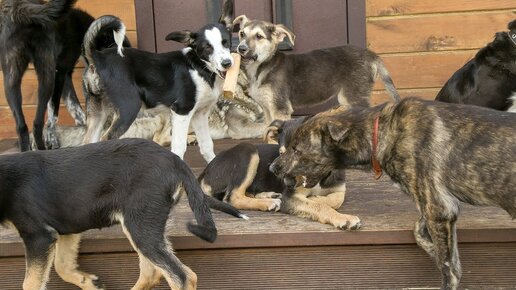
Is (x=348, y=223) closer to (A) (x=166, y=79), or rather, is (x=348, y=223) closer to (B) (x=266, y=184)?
(B) (x=266, y=184)

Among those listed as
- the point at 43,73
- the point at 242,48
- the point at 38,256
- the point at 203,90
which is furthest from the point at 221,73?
the point at 38,256

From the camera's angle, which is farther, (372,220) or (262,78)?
(262,78)

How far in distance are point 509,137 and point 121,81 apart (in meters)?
Result: 3.39

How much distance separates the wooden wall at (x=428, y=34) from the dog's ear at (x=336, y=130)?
131 inches

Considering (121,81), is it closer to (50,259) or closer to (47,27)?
(47,27)

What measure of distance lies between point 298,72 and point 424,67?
1.36m

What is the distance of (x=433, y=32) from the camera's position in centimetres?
754

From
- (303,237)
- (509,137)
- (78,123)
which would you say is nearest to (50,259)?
(303,237)

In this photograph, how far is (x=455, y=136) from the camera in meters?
4.37

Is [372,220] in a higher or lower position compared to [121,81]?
lower

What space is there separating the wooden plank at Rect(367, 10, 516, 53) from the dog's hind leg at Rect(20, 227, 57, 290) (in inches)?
177

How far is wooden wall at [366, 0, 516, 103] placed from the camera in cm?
743

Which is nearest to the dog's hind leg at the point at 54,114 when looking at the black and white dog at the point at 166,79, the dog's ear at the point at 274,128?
the black and white dog at the point at 166,79

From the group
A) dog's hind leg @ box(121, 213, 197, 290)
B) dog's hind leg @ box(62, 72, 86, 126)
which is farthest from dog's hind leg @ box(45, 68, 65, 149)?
dog's hind leg @ box(121, 213, 197, 290)
